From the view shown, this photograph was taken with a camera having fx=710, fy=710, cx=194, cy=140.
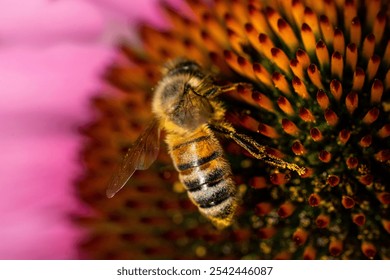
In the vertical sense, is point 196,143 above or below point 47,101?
below

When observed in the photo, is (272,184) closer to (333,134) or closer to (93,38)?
(333,134)

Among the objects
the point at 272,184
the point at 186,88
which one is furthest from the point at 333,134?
the point at 186,88

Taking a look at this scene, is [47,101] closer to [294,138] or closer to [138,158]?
[138,158]

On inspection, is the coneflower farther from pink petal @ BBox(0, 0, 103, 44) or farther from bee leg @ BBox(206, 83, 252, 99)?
pink petal @ BBox(0, 0, 103, 44)

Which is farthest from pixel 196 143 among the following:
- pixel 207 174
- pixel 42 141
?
pixel 42 141

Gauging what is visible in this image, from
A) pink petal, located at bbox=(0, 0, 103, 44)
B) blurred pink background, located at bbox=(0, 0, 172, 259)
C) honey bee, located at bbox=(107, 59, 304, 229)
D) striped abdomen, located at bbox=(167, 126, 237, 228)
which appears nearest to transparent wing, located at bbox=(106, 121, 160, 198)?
honey bee, located at bbox=(107, 59, 304, 229)

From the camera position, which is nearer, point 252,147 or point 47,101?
point 252,147

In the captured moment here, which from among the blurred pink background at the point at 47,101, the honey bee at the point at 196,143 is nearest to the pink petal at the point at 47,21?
the blurred pink background at the point at 47,101
